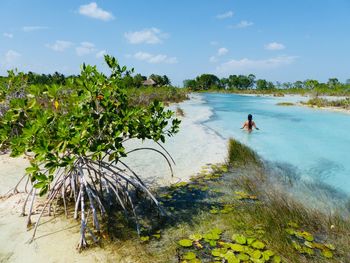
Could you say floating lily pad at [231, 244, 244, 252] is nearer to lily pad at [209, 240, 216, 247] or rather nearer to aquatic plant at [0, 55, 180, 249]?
lily pad at [209, 240, 216, 247]

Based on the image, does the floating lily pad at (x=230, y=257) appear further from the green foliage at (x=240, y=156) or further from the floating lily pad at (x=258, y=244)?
the green foliage at (x=240, y=156)

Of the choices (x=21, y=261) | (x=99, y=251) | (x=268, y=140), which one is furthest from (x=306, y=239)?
(x=268, y=140)

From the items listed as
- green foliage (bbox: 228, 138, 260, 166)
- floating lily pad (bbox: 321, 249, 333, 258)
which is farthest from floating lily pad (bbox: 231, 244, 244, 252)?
green foliage (bbox: 228, 138, 260, 166)

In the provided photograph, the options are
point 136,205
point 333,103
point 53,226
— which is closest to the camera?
point 53,226

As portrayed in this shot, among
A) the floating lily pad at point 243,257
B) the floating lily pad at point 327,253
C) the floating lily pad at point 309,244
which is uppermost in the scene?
the floating lily pad at point 243,257

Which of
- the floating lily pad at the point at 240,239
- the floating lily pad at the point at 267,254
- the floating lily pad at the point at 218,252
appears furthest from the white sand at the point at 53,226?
the floating lily pad at the point at 267,254

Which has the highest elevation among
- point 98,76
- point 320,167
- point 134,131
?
point 98,76

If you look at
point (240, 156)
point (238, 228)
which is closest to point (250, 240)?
point (238, 228)

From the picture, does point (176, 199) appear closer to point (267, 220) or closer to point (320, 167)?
point (267, 220)

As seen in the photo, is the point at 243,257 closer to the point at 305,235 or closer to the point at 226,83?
the point at 305,235

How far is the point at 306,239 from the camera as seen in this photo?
4.95 m

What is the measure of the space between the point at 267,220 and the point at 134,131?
2848 millimetres

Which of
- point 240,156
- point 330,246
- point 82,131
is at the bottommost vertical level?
point 330,246

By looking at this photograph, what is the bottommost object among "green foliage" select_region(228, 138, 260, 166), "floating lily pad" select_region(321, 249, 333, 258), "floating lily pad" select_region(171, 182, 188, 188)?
"floating lily pad" select_region(321, 249, 333, 258)
